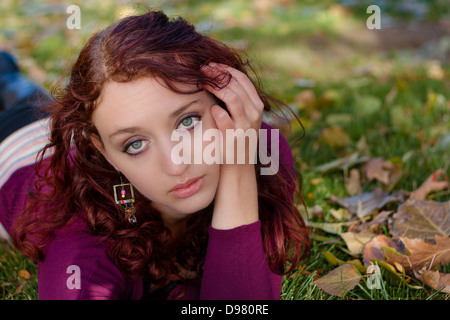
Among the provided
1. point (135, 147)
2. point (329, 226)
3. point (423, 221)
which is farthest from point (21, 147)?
point (423, 221)

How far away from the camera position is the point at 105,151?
1.44m

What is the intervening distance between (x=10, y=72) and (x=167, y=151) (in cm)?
226

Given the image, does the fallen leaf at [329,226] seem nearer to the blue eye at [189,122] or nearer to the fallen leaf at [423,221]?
the fallen leaf at [423,221]

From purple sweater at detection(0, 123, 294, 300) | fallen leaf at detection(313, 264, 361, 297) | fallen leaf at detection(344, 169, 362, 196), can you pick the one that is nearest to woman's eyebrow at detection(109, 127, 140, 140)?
purple sweater at detection(0, 123, 294, 300)

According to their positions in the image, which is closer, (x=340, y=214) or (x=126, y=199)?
(x=126, y=199)

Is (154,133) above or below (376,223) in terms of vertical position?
above

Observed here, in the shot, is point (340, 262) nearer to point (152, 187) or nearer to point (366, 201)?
point (366, 201)

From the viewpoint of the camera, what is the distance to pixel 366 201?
202 cm

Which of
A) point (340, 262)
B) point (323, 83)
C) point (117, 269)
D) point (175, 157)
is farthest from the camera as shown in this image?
point (323, 83)

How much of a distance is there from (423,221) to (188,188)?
0.88 m

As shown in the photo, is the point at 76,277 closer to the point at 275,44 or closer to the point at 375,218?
the point at 375,218

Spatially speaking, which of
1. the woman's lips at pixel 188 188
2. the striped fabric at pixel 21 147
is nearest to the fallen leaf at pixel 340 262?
the woman's lips at pixel 188 188

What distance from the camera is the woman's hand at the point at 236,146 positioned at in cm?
136
